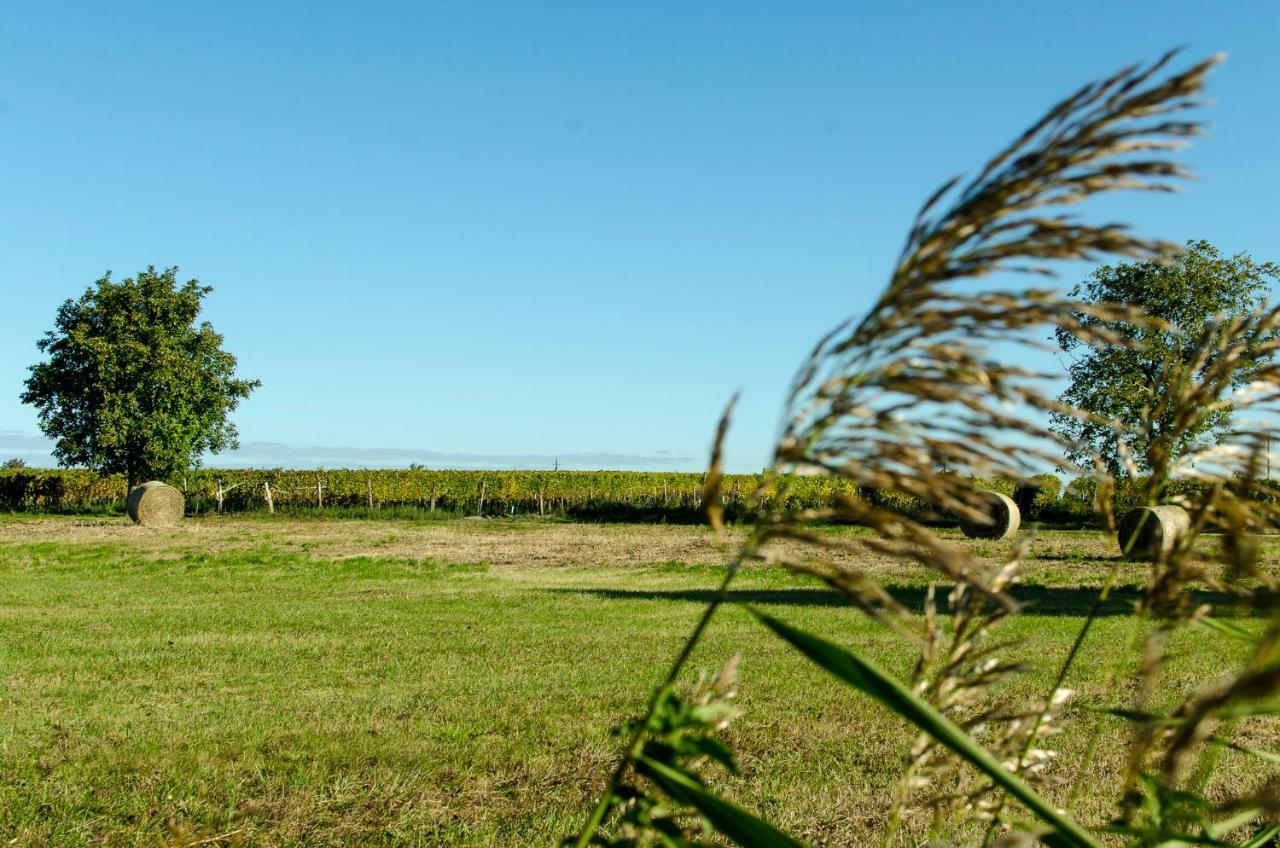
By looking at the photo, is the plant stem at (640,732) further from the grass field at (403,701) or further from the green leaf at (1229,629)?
the green leaf at (1229,629)

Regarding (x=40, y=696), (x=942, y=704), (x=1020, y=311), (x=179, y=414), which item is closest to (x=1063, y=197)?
(x=1020, y=311)

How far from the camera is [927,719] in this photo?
78 centimetres

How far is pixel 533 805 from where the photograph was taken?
556cm

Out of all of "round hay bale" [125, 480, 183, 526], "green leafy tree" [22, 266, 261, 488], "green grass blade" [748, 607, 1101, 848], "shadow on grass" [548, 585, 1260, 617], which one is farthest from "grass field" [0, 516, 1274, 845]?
"green leafy tree" [22, 266, 261, 488]

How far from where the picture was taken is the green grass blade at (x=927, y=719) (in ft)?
2.54

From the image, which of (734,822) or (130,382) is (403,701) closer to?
(734,822)

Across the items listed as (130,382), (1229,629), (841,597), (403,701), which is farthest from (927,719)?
(130,382)

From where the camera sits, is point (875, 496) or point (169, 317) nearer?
point (875, 496)

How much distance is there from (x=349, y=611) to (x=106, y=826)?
8.99 m

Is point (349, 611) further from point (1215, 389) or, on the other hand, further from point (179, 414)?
point (179, 414)

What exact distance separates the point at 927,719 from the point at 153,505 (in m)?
38.4

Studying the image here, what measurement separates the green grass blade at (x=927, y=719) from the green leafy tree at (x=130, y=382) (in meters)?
47.6

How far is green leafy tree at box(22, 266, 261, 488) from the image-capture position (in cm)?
4416

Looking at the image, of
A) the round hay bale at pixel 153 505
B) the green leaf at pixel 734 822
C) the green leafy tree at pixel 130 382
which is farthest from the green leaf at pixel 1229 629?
the green leafy tree at pixel 130 382
